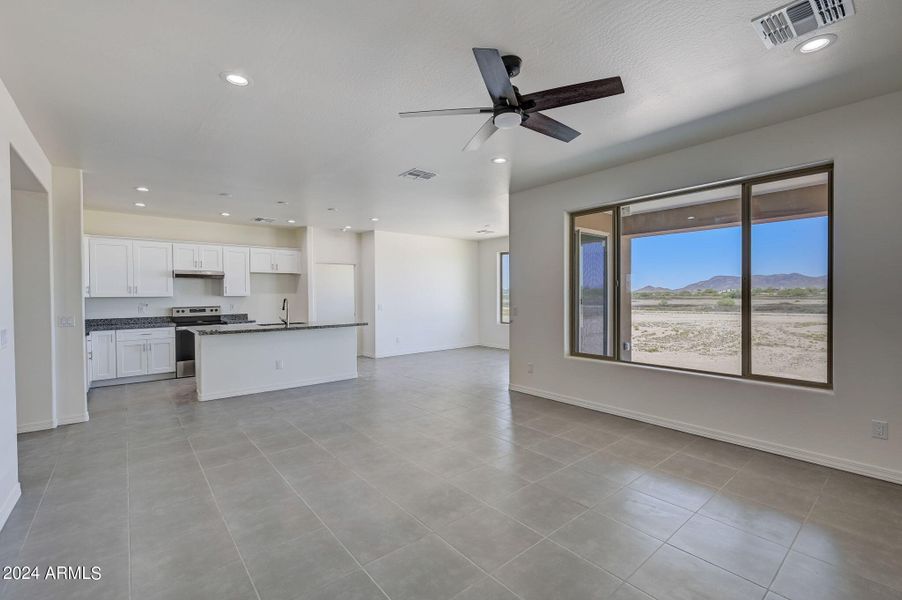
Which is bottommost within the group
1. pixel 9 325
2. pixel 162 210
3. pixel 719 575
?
pixel 719 575

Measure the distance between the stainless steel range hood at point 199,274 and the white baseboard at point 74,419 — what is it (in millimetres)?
2928

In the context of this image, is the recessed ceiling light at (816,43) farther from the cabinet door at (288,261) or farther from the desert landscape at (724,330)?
the cabinet door at (288,261)

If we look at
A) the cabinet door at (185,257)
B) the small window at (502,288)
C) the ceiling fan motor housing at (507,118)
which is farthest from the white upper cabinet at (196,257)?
the ceiling fan motor housing at (507,118)

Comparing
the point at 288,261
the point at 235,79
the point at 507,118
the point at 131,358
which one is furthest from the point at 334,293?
the point at 507,118

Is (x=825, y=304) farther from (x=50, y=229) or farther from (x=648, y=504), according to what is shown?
(x=50, y=229)

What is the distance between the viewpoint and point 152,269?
6512 mm

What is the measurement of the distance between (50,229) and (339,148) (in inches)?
119

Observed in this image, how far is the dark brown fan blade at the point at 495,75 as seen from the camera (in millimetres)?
1919

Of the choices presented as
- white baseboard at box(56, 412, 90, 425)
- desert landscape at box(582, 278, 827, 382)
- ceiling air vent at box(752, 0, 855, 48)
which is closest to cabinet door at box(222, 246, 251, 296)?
white baseboard at box(56, 412, 90, 425)

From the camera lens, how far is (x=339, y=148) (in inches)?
150

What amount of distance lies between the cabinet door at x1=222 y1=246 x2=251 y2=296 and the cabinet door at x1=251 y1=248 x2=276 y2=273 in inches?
3.5

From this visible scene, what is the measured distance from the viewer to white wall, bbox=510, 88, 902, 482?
2902 mm

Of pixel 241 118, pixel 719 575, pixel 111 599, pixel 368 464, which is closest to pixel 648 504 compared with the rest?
pixel 719 575

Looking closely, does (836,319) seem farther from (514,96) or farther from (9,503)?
(9,503)
